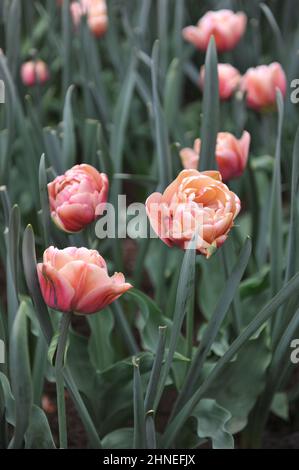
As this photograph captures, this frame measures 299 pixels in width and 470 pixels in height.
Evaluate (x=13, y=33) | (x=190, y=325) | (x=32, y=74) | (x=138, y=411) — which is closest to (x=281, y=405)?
(x=190, y=325)

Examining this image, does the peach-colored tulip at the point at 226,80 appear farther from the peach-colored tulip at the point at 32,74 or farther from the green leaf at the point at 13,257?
the green leaf at the point at 13,257

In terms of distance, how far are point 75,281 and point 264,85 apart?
62 centimetres

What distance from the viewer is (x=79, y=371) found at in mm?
1056

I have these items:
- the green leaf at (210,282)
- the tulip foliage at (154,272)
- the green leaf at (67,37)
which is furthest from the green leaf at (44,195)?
the green leaf at (67,37)

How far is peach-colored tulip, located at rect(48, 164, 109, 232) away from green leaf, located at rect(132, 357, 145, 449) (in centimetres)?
16

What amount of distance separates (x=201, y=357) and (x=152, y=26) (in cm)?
101

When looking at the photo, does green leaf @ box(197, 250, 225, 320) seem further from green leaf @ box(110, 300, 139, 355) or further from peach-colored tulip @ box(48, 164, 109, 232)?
peach-colored tulip @ box(48, 164, 109, 232)

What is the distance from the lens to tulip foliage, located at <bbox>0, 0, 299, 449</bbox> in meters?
0.83

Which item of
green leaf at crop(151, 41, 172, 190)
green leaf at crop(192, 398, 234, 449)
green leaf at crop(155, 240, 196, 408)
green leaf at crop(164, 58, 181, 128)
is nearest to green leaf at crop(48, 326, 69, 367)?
green leaf at crop(155, 240, 196, 408)

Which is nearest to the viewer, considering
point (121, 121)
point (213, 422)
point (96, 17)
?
point (213, 422)

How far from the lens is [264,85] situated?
1275mm

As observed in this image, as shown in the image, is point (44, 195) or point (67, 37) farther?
point (67, 37)

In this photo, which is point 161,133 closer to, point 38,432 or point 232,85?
point 232,85

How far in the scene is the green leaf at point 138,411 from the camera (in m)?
0.84
